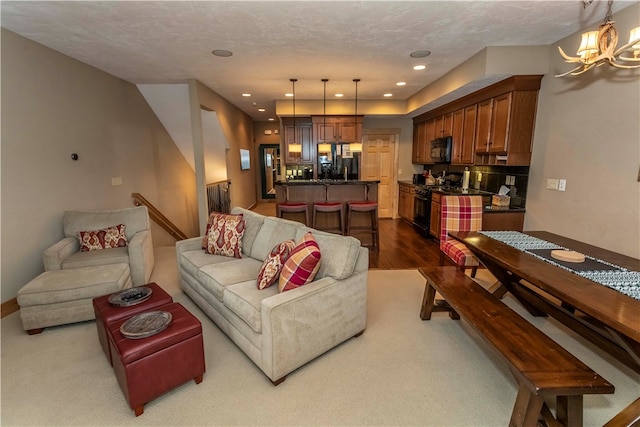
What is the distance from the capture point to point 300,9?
2.45 metres

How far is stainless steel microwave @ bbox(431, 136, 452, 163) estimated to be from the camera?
17.1 feet

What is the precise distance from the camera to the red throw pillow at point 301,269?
2.11 meters

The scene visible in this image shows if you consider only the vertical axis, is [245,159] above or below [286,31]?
below

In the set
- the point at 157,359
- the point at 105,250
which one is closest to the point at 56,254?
the point at 105,250

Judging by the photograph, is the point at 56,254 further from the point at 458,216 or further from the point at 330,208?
the point at 458,216

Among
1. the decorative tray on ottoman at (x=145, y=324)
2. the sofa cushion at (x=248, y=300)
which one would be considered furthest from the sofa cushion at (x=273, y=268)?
the decorative tray on ottoman at (x=145, y=324)

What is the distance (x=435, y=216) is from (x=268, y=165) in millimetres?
6399

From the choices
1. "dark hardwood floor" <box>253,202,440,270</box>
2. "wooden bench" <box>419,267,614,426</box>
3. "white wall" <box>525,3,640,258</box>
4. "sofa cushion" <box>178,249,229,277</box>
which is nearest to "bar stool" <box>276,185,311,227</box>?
"dark hardwood floor" <box>253,202,440,270</box>

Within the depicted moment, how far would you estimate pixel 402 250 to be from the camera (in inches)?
188

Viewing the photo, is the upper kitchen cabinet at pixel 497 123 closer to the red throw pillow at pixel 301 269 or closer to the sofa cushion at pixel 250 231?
the red throw pillow at pixel 301 269

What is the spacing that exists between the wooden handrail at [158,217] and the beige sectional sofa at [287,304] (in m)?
2.59

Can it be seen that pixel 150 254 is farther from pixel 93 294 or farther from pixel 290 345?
pixel 290 345

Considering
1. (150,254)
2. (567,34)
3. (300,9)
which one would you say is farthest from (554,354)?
(150,254)

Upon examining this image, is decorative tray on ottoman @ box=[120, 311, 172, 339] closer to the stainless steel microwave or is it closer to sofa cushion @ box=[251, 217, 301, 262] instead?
sofa cushion @ box=[251, 217, 301, 262]
